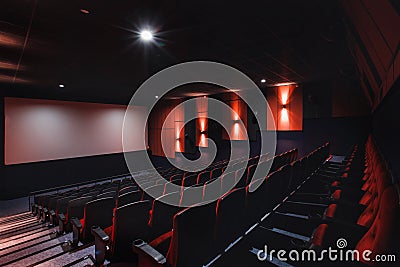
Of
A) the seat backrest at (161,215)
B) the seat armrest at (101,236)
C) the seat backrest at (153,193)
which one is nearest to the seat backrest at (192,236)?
the seat armrest at (101,236)

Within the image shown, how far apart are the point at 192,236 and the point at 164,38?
3.11 metres

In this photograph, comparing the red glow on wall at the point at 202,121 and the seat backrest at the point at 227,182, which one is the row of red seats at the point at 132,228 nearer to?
the seat backrest at the point at 227,182

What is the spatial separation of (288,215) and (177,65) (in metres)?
4.04

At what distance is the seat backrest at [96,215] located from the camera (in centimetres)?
262

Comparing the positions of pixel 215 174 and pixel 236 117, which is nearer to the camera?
pixel 215 174

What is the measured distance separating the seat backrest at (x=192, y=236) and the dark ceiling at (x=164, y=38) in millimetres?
2293

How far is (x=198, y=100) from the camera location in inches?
392

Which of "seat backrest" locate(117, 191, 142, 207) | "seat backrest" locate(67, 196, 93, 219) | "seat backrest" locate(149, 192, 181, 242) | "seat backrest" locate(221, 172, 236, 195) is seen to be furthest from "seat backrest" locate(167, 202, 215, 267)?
"seat backrest" locate(67, 196, 93, 219)

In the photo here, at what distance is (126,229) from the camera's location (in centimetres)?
200

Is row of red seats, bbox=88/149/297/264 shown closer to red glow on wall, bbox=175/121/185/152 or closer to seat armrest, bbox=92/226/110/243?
seat armrest, bbox=92/226/110/243

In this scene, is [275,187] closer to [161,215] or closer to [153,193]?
[161,215]

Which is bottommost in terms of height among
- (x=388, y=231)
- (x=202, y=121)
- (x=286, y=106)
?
(x=388, y=231)

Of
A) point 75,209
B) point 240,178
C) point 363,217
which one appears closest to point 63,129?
point 75,209

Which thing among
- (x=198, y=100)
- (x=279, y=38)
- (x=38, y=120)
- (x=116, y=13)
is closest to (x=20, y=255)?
(x=116, y=13)
